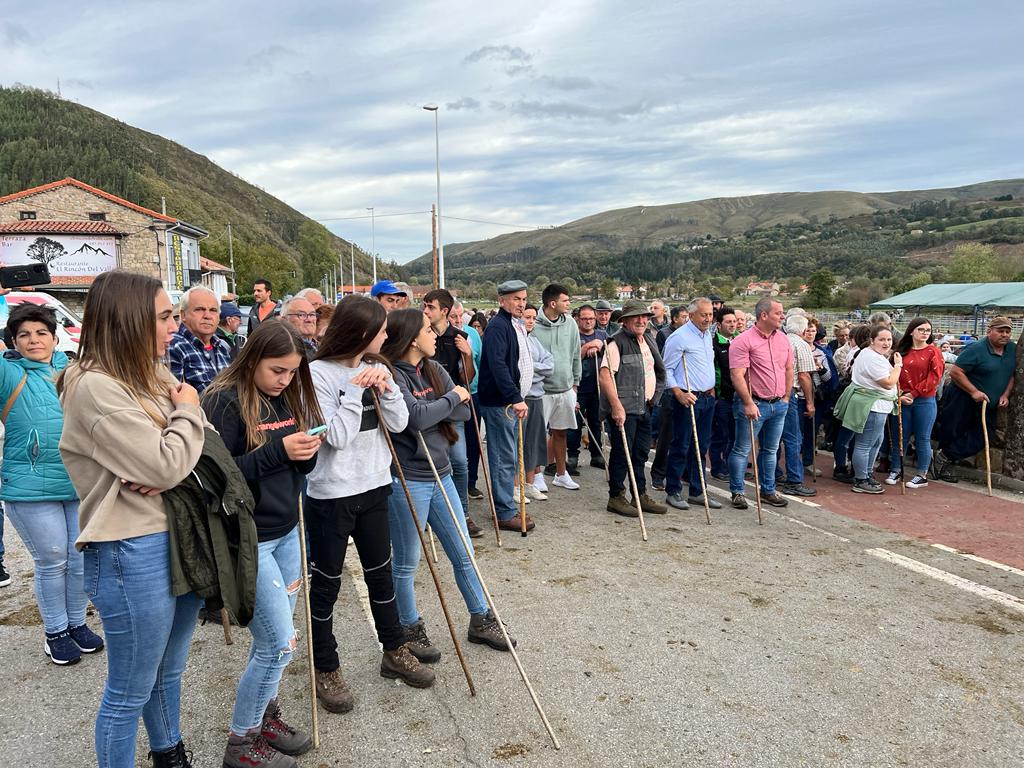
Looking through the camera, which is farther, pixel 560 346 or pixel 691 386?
pixel 560 346

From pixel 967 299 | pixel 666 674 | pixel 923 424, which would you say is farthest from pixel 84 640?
pixel 967 299

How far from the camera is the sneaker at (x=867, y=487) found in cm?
748

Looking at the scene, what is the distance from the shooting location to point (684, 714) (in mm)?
3182

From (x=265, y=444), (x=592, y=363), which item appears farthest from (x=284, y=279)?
Answer: (x=265, y=444)

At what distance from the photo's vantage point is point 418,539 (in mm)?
3604

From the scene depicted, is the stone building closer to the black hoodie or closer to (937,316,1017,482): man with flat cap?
(937,316,1017,482): man with flat cap

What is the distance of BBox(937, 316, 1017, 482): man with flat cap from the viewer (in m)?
7.66

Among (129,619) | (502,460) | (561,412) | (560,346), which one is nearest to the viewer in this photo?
(129,619)

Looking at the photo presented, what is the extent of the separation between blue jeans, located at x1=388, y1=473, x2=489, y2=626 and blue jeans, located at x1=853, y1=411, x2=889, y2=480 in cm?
569

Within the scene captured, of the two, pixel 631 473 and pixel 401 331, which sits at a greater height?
pixel 401 331

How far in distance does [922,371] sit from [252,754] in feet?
26.0

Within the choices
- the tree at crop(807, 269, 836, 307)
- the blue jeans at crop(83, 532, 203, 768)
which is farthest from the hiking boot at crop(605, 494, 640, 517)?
the tree at crop(807, 269, 836, 307)

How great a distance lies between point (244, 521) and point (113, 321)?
0.80 meters

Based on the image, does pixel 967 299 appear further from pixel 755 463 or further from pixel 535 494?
pixel 535 494
